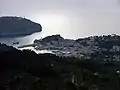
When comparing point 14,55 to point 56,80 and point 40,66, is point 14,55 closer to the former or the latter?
point 40,66

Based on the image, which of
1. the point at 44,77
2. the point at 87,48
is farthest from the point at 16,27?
the point at 44,77

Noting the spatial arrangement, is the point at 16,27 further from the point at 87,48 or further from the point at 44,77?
the point at 44,77

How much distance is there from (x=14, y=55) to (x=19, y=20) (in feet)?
45.8

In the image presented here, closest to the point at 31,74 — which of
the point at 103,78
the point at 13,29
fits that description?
the point at 103,78

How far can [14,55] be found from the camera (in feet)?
20.6

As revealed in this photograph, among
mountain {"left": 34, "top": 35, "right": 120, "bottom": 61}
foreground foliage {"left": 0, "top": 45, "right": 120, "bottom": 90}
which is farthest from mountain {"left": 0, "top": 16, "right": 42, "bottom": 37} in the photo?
foreground foliage {"left": 0, "top": 45, "right": 120, "bottom": 90}

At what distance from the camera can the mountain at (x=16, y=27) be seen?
18.1 meters

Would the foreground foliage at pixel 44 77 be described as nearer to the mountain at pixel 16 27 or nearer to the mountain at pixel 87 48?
the mountain at pixel 87 48

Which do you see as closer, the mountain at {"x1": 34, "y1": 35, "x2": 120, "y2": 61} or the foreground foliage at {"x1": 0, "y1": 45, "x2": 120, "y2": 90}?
the foreground foliage at {"x1": 0, "y1": 45, "x2": 120, "y2": 90}

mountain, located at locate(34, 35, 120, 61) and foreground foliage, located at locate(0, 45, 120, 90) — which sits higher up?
mountain, located at locate(34, 35, 120, 61)

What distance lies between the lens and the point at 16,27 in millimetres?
18688

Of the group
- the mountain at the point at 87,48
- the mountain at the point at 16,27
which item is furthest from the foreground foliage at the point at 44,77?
the mountain at the point at 16,27

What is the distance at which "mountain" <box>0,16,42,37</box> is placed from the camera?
715 inches

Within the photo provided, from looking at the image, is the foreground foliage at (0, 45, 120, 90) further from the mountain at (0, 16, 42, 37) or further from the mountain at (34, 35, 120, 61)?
the mountain at (0, 16, 42, 37)
